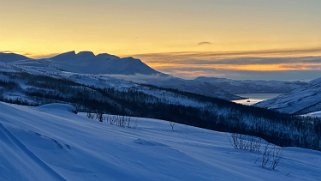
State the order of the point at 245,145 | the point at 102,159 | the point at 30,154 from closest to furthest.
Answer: the point at 30,154 → the point at 102,159 → the point at 245,145

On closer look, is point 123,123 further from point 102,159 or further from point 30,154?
point 30,154

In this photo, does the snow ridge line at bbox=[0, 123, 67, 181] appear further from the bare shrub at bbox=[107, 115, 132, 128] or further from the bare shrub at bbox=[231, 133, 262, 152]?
the bare shrub at bbox=[107, 115, 132, 128]

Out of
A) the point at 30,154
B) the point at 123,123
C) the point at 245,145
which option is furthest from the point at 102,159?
the point at 123,123

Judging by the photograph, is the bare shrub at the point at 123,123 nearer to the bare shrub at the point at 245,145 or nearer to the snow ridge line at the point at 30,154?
the bare shrub at the point at 245,145

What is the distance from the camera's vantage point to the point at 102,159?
26.9 feet

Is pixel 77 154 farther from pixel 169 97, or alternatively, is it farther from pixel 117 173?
pixel 169 97

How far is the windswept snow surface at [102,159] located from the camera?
288 inches

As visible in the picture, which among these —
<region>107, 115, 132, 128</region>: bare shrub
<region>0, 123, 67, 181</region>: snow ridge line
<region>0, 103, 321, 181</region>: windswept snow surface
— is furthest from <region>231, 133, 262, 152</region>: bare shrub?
<region>0, 123, 67, 181</region>: snow ridge line

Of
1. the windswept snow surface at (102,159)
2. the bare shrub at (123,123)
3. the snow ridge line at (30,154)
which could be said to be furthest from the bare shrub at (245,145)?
the snow ridge line at (30,154)

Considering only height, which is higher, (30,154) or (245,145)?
(30,154)

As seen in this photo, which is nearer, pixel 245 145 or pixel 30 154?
pixel 30 154

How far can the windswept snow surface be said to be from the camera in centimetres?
730

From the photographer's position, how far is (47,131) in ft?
31.3

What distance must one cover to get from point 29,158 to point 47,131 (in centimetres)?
203
